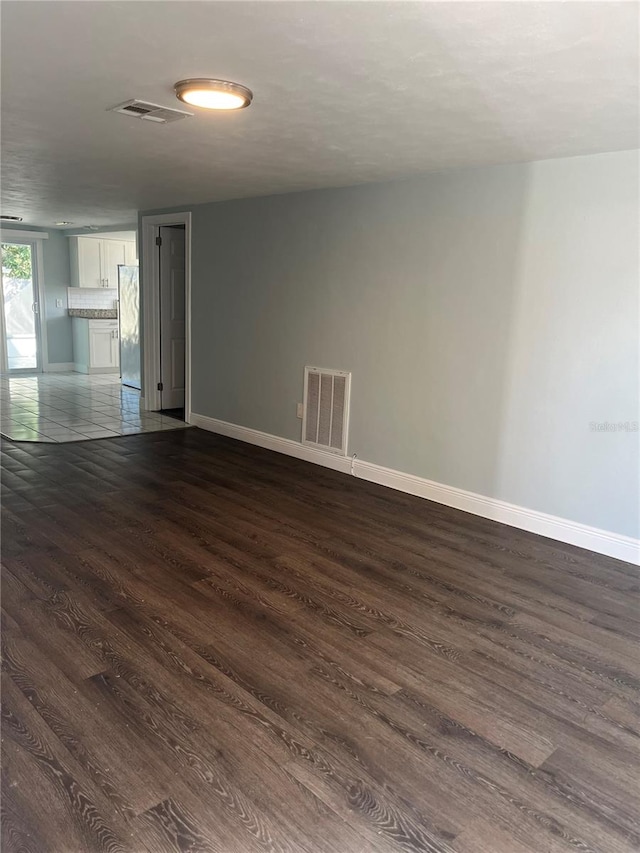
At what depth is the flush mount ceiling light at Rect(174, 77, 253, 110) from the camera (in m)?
2.35

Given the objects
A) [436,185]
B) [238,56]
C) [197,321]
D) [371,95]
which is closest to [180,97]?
[238,56]

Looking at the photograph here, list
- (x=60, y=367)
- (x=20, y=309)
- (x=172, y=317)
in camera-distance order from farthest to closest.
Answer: (x=60, y=367) < (x=20, y=309) < (x=172, y=317)

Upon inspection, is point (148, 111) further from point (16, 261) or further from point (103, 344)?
point (16, 261)

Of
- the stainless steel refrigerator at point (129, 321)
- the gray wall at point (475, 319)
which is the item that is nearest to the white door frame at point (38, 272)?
the stainless steel refrigerator at point (129, 321)

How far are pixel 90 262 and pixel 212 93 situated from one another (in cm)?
797

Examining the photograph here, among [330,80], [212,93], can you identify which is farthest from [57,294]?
[330,80]

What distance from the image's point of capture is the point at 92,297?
32.3 ft

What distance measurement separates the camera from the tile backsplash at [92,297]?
9.72 metres

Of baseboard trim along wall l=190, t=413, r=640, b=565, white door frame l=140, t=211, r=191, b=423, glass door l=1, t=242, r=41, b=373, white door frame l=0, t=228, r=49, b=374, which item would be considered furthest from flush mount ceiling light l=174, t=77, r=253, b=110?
glass door l=1, t=242, r=41, b=373

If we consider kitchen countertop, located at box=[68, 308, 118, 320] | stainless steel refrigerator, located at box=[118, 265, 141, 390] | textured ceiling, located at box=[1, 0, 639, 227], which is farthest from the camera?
kitchen countertop, located at box=[68, 308, 118, 320]

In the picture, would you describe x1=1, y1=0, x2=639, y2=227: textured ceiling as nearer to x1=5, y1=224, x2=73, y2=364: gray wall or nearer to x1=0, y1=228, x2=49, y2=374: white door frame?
x1=0, y1=228, x2=49, y2=374: white door frame

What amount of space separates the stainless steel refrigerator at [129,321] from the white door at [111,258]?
188cm

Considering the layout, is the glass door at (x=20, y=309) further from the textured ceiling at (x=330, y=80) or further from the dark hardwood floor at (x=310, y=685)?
the dark hardwood floor at (x=310, y=685)

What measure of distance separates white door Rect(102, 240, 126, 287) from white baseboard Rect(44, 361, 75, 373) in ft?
4.70
